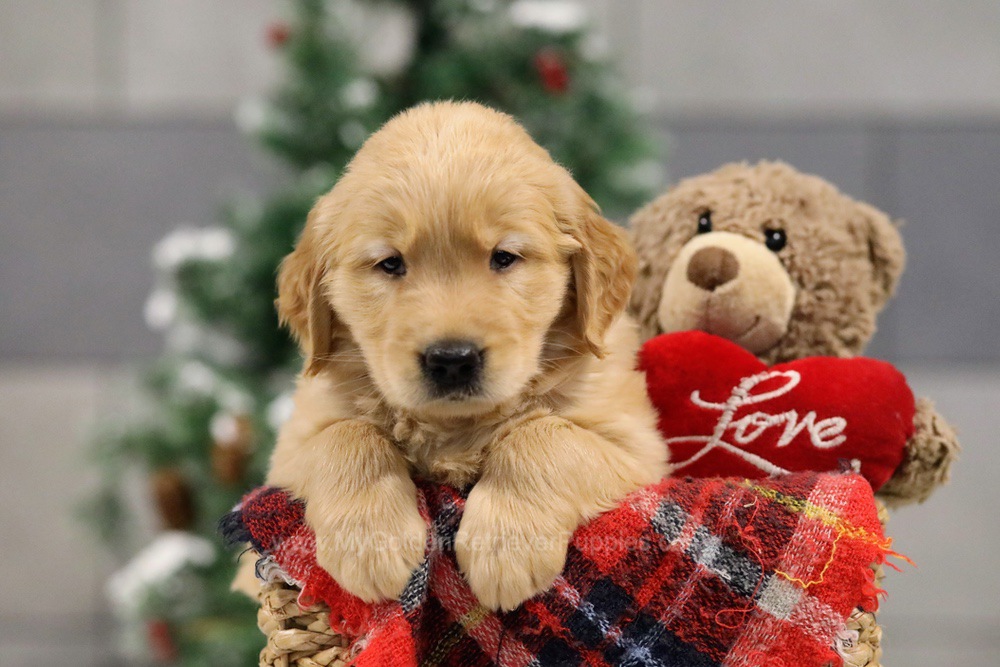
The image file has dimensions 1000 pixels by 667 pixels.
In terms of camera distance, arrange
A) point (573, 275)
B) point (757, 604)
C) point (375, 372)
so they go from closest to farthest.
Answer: point (757, 604) → point (375, 372) → point (573, 275)

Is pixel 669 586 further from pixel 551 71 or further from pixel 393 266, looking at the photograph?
pixel 551 71

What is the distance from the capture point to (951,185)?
13.0 ft

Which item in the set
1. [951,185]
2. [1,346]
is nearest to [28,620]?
[1,346]

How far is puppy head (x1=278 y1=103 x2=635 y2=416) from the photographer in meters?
1.19

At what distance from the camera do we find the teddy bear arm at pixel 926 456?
1.43 metres

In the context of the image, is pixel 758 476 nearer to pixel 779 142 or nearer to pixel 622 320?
pixel 622 320

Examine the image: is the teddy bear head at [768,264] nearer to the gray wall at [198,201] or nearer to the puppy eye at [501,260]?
the puppy eye at [501,260]

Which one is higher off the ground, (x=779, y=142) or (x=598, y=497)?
(x=779, y=142)

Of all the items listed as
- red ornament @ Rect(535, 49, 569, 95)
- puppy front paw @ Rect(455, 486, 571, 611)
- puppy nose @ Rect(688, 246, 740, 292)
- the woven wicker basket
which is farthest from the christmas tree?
puppy front paw @ Rect(455, 486, 571, 611)

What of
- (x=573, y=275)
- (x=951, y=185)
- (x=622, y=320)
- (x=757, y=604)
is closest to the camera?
(x=757, y=604)

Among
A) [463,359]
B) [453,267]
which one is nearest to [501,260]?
[453,267]

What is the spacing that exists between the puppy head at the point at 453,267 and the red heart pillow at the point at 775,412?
0.19 metres

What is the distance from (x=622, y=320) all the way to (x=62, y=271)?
348 centimetres

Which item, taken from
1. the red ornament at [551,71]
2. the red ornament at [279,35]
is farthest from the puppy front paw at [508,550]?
the red ornament at [279,35]
